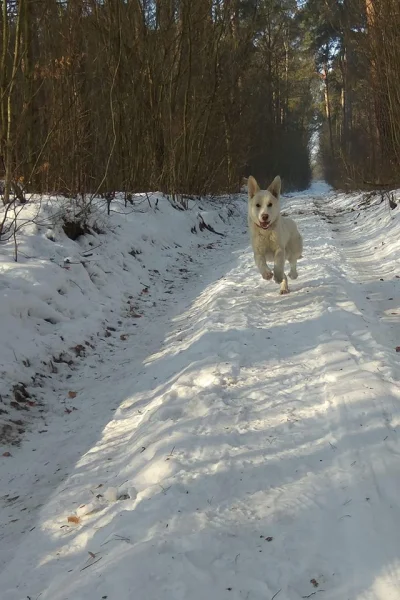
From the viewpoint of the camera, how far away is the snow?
2.20m

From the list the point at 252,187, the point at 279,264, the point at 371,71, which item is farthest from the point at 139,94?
the point at 279,264

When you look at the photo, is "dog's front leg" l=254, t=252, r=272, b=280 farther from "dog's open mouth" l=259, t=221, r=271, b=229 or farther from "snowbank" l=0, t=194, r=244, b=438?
"snowbank" l=0, t=194, r=244, b=438

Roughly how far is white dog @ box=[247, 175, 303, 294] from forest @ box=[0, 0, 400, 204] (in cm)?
323

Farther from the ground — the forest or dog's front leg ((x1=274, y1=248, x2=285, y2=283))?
the forest

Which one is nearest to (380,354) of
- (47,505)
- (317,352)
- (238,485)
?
(317,352)

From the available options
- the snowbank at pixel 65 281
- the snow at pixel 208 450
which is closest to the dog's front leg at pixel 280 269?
the snow at pixel 208 450

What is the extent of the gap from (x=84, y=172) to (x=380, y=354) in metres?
7.84

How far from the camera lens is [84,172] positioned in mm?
10258

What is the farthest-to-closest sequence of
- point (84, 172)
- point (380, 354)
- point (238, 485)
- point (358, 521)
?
point (84, 172) < point (380, 354) < point (238, 485) < point (358, 521)

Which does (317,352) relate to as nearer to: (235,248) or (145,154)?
(235,248)

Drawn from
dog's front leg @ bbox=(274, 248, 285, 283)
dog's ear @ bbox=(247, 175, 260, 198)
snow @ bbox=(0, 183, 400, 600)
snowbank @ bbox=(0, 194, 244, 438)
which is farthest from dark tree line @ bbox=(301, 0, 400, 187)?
snow @ bbox=(0, 183, 400, 600)

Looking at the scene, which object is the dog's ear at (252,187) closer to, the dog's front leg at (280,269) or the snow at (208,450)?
the dog's front leg at (280,269)

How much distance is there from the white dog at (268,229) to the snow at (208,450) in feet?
1.33

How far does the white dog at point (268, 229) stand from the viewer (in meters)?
6.52
